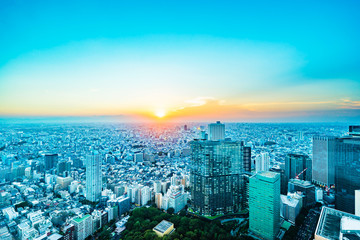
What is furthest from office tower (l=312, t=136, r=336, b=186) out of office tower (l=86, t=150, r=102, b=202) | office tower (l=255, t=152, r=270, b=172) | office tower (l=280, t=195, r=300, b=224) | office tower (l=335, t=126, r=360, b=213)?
office tower (l=86, t=150, r=102, b=202)

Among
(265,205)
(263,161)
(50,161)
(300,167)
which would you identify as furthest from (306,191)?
(50,161)

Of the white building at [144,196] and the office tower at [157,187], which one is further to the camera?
the office tower at [157,187]

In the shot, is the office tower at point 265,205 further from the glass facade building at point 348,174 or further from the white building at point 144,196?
the white building at point 144,196

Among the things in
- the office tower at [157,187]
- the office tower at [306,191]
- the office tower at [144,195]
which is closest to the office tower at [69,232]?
the office tower at [144,195]

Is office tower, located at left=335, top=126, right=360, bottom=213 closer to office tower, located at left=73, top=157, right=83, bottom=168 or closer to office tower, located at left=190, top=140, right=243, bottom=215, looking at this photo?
office tower, located at left=190, top=140, right=243, bottom=215

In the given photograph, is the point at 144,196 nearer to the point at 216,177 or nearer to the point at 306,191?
the point at 216,177

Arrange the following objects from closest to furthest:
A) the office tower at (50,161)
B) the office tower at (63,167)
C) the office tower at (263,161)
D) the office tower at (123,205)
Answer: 1. the office tower at (123,205)
2. the office tower at (263,161)
3. the office tower at (63,167)
4. the office tower at (50,161)
